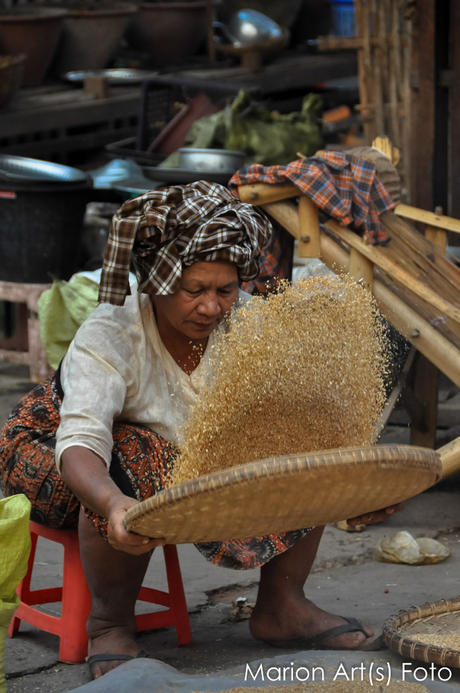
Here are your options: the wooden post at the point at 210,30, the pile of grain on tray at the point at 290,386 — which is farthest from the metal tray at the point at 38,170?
the wooden post at the point at 210,30

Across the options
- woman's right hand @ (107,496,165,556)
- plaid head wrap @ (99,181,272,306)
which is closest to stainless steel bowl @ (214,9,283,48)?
plaid head wrap @ (99,181,272,306)

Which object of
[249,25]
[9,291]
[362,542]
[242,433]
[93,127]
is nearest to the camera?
[242,433]

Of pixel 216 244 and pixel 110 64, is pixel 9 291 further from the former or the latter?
pixel 110 64

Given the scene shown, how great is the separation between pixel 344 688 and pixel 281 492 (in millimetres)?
505

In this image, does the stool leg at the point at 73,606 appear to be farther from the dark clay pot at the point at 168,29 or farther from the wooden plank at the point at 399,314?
the dark clay pot at the point at 168,29

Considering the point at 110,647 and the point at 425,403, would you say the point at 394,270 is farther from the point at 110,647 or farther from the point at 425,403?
the point at 110,647

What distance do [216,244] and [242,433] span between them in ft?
1.33

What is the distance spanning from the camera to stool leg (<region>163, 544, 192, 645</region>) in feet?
7.06

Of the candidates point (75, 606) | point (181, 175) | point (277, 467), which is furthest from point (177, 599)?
point (181, 175)

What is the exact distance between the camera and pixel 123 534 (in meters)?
1.65

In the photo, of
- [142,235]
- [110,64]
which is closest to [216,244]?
[142,235]

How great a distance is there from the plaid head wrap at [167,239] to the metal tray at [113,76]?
466cm

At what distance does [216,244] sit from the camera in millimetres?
1898

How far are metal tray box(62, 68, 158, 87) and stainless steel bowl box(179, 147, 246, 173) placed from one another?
95.0 inches
